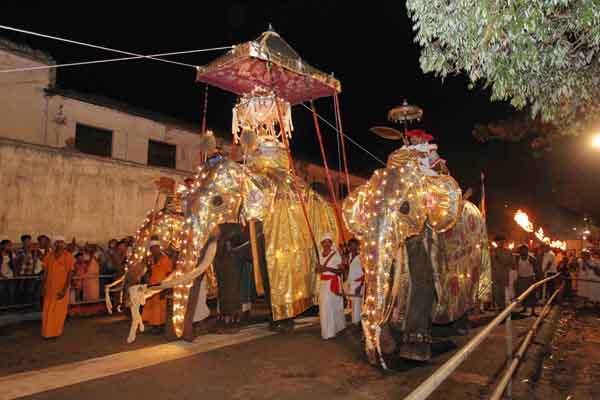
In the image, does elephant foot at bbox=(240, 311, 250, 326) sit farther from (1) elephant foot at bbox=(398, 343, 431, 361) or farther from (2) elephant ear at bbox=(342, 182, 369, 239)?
(1) elephant foot at bbox=(398, 343, 431, 361)

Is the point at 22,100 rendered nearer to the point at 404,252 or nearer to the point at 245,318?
the point at 245,318

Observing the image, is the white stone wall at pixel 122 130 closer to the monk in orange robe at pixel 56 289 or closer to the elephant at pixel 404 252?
the monk in orange robe at pixel 56 289

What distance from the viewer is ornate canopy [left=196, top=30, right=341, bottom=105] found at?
852 centimetres

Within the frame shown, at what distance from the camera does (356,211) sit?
6238 millimetres

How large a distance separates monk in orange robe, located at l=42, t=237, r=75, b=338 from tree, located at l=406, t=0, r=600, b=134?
21.0ft

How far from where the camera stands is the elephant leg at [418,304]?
5.93 metres

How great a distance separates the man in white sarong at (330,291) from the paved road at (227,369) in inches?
8.4

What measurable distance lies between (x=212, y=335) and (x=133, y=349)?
1262 millimetres

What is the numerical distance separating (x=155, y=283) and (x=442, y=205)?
185 inches

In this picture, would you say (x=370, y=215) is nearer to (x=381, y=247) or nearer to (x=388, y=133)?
(x=381, y=247)

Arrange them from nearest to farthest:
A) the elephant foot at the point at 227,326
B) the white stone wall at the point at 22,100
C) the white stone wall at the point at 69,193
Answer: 1. the elephant foot at the point at 227,326
2. the white stone wall at the point at 69,193
3. the white stone wall at the point at 22,100

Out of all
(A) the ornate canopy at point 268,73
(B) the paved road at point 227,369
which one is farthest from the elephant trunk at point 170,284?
(A) the ornate canopy at point 268,73

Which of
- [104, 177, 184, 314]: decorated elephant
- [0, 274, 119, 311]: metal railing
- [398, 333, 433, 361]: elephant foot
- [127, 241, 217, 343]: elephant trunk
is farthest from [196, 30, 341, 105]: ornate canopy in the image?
[0, 274, 119, 311]: metal railing

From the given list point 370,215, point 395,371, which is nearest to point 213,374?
point 395,371
